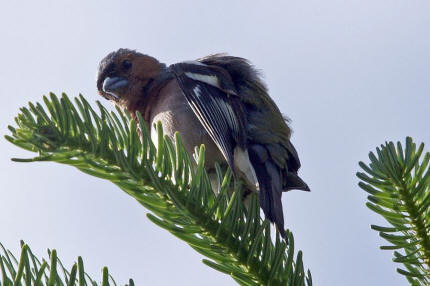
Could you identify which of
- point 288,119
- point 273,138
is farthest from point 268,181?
point 288,119

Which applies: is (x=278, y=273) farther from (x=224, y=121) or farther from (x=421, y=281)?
(x=224, y=121)

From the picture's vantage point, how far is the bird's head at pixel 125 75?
14.8 ft

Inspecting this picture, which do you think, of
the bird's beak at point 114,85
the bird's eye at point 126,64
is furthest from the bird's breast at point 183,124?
the bird's eye at point 126,64

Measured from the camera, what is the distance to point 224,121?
3.87 m

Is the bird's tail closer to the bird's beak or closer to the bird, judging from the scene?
the bird

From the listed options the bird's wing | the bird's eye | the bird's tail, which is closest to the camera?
the bird's tail

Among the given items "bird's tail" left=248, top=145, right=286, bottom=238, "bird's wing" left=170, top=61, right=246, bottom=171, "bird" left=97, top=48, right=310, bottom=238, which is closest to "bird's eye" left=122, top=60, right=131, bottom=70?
"bird" left=97, top=48, right=310, bottom=238

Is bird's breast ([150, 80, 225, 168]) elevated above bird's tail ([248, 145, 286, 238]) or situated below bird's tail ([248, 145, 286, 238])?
above

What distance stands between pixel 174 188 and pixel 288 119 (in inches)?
106

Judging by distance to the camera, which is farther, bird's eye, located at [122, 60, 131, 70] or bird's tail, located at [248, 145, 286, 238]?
bird's eye, located at [122, 60, 131, 70]

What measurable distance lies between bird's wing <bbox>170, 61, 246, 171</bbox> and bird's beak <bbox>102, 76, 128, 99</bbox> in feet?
1.36

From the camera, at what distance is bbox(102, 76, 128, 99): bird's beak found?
4555mm

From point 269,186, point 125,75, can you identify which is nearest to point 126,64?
point 125,75

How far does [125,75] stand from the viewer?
4.65 meters
